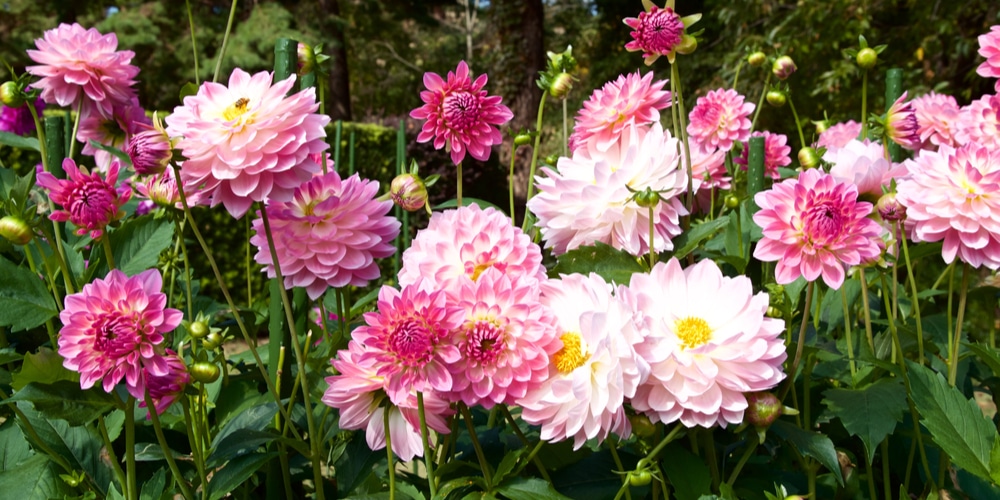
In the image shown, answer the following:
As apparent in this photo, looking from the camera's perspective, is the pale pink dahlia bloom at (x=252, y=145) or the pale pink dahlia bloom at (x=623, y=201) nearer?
the pale pink dahlia bloom at (x=252, y=145)

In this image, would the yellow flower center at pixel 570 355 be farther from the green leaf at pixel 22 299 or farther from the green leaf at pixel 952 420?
the green leaf at pixel 22 299

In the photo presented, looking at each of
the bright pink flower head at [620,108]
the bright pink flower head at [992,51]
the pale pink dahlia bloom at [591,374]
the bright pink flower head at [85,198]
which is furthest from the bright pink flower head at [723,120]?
the bright pink flower head at [85,198]

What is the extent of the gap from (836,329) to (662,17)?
2.77 feet

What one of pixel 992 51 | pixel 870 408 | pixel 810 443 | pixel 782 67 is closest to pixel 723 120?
pixel 782 67

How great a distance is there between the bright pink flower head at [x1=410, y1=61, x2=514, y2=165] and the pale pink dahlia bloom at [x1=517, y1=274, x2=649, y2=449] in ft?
0.87

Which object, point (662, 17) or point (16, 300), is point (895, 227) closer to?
point (662, 17)

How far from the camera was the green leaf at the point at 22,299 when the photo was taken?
3.16 ft

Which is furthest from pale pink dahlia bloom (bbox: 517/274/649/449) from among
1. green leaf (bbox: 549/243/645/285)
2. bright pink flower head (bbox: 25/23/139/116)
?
bright pink flower head (bbox: 25/23/139/116)

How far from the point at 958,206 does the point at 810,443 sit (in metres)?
0.33

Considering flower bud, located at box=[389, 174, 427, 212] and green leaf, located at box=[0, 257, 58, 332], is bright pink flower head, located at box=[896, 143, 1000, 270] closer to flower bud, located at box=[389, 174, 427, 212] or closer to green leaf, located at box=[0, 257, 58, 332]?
flower bud, located at box=[389, 174, 427, 212]

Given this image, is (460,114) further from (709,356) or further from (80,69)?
(80,69)

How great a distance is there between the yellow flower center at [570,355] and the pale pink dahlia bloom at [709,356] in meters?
0.06

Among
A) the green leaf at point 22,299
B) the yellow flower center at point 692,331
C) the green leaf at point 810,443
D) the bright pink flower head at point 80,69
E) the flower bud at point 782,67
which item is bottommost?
the green leaf at point 810,443

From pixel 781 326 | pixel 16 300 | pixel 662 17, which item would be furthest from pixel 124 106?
pixel 781 326
